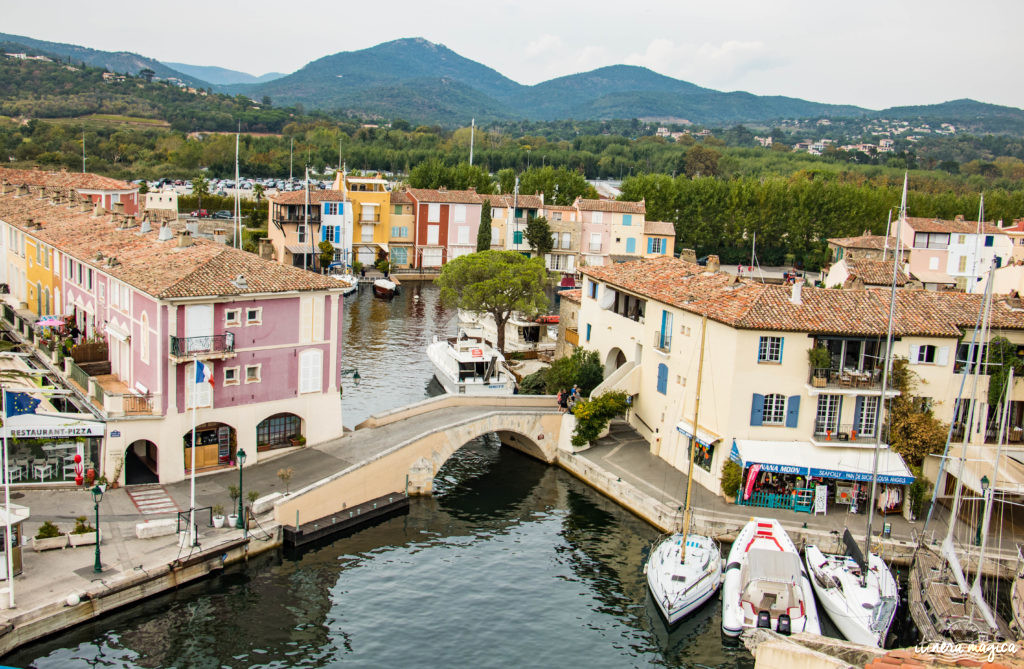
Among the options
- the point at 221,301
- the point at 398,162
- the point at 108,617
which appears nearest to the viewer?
A: the point at 108,617

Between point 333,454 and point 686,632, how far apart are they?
1688 centimetres

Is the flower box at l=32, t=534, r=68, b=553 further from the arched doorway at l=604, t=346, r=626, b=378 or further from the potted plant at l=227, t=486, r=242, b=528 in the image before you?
the arched doorway at l=604, t=346, r=626, b=378

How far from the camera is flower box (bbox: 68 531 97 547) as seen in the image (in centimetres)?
3188

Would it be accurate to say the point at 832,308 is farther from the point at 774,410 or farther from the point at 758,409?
the point at 758,409

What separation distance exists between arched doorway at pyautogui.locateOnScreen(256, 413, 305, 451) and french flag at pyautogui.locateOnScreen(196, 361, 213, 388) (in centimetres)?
365

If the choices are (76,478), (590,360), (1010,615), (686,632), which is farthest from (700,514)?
(76,478)

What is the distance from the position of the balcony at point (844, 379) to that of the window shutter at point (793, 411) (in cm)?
93

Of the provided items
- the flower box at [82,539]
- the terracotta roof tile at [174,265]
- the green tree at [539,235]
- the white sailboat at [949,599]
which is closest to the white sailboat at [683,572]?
the white sailboat at [949,599]

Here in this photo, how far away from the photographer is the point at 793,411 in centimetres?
4059

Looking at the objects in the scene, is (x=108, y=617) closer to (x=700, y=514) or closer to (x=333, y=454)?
(x=333, y=454)

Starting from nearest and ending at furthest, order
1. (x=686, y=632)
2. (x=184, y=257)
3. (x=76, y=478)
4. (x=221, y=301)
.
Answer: (x=686, y=632)
(x=76, y=478)
(x=221, y=301)
(x=184, y=257)

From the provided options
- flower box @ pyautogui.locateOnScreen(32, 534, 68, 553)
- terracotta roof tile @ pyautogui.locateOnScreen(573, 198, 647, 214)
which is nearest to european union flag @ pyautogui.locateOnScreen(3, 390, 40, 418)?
flower box @ pyautogui.locateOnScreen(32, 534, 68, 553)

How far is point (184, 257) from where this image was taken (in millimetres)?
42812

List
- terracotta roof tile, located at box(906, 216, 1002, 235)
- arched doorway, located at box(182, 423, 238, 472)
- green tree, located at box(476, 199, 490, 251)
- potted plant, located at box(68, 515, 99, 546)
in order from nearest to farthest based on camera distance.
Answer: potted plant, located at box(68, 515, 99, 546), arched doorway, located at box(182, 423, 238, 472), terracotta roof tile, located at box(906, 216, 1002, 235), green tree, located at box(476, 199, 490, 251)
